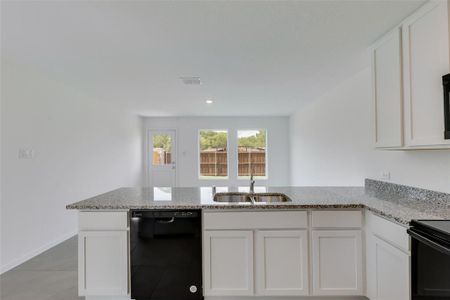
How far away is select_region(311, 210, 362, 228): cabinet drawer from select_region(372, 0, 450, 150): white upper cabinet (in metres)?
0.64

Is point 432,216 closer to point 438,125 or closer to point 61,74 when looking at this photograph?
point 438,125

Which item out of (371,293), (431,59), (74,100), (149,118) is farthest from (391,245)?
(149,118)

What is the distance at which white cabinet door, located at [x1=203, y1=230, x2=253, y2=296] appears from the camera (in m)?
2.17

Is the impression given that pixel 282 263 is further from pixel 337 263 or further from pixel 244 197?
pixel 244 197

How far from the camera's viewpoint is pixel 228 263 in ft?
7.16

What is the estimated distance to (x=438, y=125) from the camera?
1.67 metres

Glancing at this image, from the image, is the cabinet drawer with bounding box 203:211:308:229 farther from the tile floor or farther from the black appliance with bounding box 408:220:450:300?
the tile floor

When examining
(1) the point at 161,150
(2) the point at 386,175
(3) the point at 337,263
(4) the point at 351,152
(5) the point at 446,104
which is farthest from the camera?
(1) the point at 161,150

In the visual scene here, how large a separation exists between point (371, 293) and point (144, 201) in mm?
1997

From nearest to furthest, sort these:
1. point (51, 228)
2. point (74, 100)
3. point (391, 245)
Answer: point (391, 245)
point (51, 228)
point (74, 100)

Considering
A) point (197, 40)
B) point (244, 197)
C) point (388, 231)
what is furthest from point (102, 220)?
point (388, 231)

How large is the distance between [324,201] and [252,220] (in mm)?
637

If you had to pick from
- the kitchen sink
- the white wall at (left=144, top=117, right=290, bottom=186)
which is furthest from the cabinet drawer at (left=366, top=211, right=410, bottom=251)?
the white wall at (left=144, top=117, right=290, bottom=186)

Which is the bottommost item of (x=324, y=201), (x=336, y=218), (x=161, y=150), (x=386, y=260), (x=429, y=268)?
(x=386, y=260)
